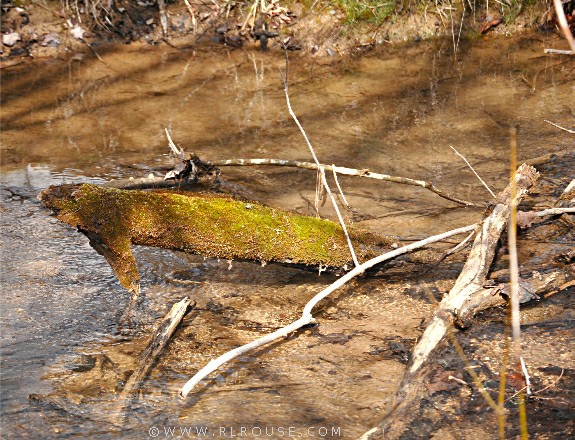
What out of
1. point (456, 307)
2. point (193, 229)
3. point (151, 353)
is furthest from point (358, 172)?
point (151, 353)

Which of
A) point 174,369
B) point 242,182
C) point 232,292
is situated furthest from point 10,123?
point 174,369

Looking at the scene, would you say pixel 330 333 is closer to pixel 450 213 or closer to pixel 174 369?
pixel 174 369

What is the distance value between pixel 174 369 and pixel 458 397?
140 centimetres

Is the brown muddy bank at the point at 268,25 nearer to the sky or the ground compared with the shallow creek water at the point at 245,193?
nearer to the sky

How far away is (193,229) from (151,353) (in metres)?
0.90

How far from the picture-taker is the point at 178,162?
18.9 feet

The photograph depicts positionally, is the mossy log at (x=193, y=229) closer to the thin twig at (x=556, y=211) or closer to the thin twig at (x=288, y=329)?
the thin twig at (x=288, y=329)

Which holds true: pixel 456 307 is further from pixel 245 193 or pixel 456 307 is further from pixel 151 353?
pixel 245 193

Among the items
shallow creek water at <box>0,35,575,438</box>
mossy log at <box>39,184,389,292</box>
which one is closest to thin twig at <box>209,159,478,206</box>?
shallow creek water at <box>0,35,575,438</box>

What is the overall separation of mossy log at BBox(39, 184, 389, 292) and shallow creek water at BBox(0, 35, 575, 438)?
220 millimetres

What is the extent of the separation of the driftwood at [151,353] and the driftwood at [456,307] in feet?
3.80

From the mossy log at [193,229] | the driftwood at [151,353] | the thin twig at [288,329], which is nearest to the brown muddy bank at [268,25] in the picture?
the mossy log at [193,229]

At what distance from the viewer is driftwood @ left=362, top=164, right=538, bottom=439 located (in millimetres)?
3064

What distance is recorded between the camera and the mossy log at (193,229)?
407 centimetres
